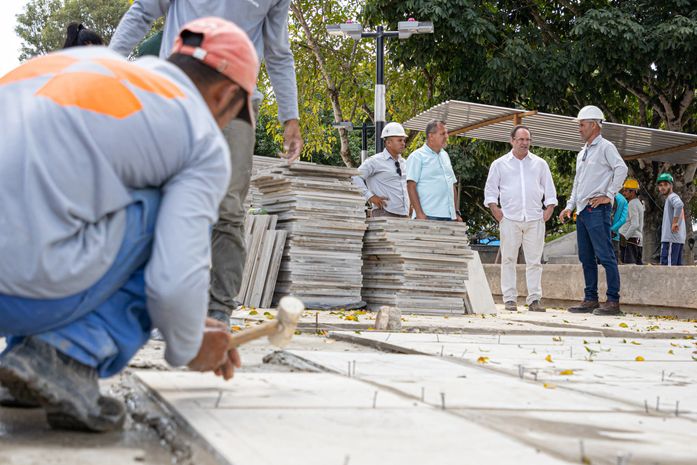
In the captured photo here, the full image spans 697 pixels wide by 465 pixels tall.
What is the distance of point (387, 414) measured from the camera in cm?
277

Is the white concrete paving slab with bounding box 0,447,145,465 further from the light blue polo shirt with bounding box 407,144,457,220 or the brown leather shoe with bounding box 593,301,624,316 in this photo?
the brown leather shoe with bounding box 593,301,624,316

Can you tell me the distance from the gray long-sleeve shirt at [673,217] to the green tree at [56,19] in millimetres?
41279

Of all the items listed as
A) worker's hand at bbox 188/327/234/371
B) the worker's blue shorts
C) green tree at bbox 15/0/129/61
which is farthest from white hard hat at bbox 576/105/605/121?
green tree at bbox 15/0/129/61

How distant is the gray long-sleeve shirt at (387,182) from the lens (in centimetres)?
1148

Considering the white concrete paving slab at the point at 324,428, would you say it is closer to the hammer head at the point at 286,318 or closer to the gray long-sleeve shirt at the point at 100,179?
the hammer head at the point at 286,318

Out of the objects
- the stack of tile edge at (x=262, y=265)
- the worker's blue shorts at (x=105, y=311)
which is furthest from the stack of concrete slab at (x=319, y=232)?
the worker's blue shorts at (x=105, y=311)

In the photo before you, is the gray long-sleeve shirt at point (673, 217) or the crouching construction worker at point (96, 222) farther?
the gray long-sleeve shirt at point (673, 217)

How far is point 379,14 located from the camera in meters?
23.5

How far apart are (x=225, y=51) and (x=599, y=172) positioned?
351 inches

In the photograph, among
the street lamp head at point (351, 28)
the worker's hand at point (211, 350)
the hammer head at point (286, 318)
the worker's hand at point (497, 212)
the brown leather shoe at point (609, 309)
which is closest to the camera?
the worker's hand at point (211, 350)

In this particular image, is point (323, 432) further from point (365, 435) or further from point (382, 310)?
point (382, 310)

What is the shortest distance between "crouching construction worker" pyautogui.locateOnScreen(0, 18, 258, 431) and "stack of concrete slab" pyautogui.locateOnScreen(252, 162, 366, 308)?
713 cm

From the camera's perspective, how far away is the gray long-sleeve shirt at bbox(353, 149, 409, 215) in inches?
452

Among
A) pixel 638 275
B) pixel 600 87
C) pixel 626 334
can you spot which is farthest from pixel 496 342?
pixel 600 87
